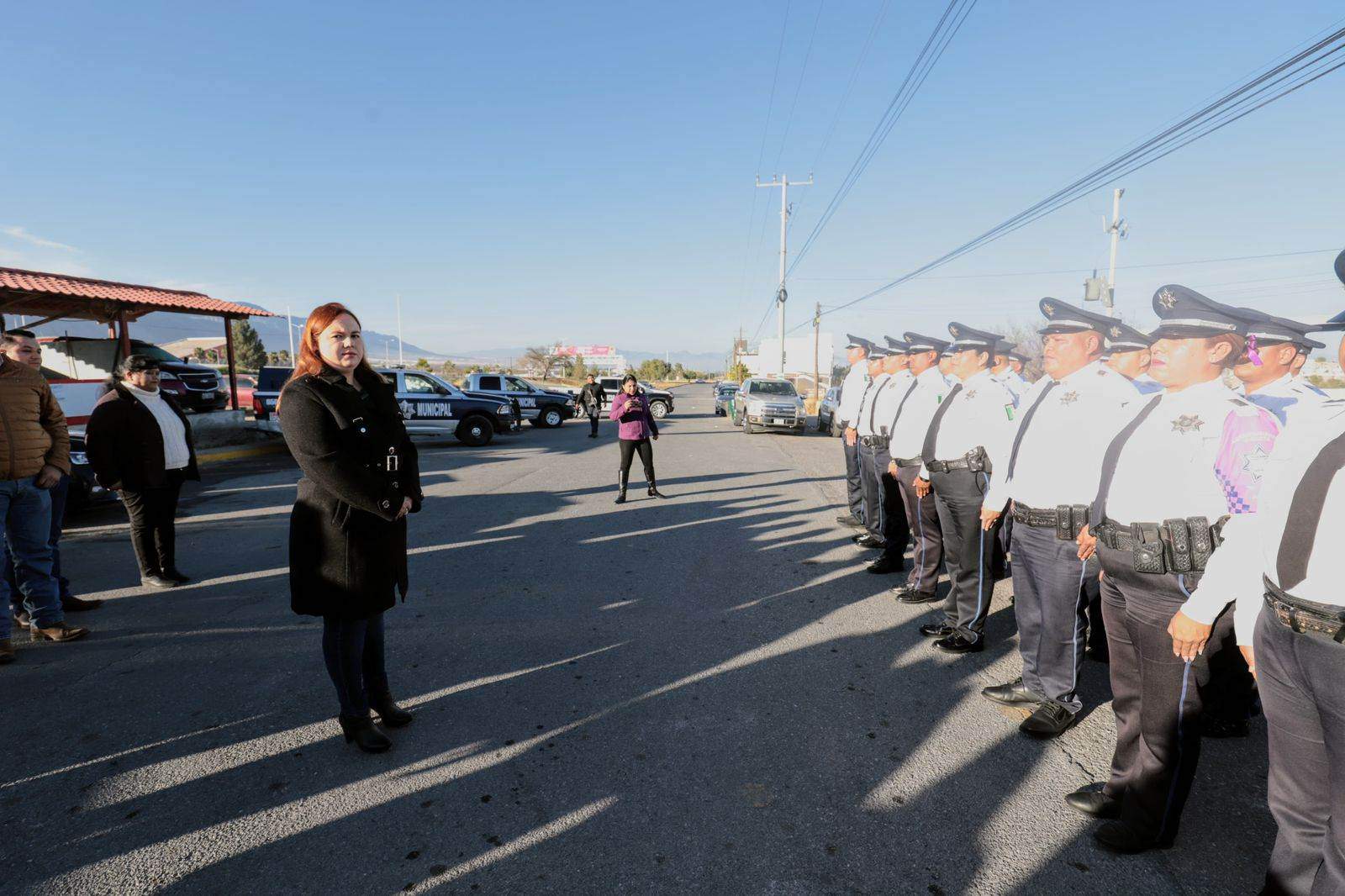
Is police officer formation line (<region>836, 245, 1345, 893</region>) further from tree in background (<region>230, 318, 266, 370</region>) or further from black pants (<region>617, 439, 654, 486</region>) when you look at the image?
tree in background (<region>230, 318, 266, 370</region>)

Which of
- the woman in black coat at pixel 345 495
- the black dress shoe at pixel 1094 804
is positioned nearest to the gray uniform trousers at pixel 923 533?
the black dress shoe at pixel 1094 804

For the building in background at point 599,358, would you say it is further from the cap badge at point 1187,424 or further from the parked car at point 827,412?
the cap badge at point 1187,424

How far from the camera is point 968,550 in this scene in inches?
169

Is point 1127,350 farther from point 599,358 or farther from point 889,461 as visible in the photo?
point 599,358

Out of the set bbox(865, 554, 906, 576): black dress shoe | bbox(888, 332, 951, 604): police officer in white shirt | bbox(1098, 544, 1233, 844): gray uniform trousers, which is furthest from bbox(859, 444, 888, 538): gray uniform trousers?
bbox(1098, 544, 1233, 844): gray uniform trousers

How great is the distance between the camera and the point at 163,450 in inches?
213

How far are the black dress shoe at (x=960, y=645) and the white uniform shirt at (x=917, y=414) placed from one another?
143 centimetres

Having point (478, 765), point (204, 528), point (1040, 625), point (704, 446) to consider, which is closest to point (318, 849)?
point (478, 765)

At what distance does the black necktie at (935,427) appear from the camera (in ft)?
14.6

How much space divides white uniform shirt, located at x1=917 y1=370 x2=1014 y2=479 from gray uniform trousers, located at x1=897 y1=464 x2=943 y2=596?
523 millimetres

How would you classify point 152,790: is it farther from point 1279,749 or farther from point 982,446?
point 982,446

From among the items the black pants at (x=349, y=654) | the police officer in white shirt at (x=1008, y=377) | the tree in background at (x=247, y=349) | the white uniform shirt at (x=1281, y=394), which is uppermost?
the tree in background at (x=247, y=349)

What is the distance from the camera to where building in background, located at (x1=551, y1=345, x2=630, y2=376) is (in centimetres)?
8938

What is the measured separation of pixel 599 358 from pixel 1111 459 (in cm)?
11412
